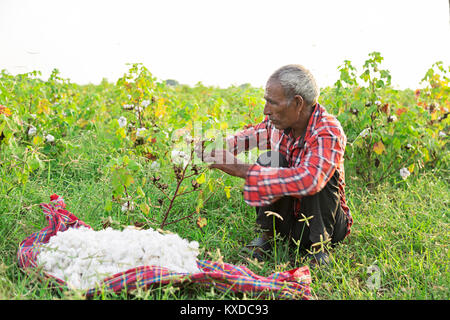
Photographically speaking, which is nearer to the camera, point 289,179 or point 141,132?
point 289,179

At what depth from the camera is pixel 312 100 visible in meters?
2.17

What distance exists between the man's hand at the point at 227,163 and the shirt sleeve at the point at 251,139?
38 cm

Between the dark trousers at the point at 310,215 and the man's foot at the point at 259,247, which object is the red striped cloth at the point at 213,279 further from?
the man's foot at the point at 259,247

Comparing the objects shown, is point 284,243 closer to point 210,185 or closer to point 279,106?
point 210,185

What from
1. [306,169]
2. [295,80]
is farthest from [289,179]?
[295,80]

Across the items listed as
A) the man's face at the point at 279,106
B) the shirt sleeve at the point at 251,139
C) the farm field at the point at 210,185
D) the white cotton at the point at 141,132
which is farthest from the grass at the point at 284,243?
the man's face at the point at 279,106

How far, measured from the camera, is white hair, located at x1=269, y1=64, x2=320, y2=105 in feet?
6.77

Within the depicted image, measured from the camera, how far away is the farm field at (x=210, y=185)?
6.93ft

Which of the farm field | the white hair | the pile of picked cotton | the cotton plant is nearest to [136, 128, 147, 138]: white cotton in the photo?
the farm field

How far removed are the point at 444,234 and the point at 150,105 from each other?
7.18 ft

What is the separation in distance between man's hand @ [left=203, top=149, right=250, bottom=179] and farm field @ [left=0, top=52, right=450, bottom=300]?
0.37 ft

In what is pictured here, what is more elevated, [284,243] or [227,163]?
[227,163]

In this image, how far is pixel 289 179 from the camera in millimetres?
1942

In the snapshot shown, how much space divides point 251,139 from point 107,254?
1104mm
